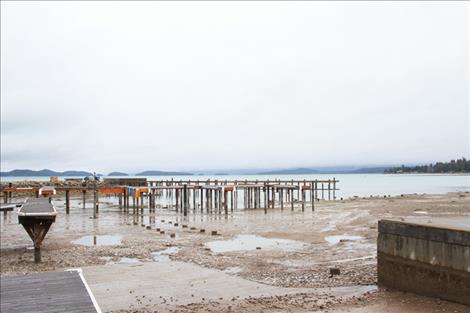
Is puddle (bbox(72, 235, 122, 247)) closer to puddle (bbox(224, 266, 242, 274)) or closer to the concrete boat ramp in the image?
the concrete boat ramp

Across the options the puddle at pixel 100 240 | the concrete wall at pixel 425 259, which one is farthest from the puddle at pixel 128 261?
the concrete wall at pixel 425 259

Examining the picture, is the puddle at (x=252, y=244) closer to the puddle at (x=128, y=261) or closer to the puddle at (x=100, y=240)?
the puddle at (x=128, y=261)

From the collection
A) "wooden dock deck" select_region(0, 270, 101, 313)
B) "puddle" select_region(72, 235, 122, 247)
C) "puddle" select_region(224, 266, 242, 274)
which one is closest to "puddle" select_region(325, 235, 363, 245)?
"puddle" select_region(224, 266, 242, 274)

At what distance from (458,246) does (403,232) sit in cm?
144

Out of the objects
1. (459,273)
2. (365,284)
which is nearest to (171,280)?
(365,284)

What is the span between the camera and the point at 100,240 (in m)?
22.0

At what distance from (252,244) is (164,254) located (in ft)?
15.4

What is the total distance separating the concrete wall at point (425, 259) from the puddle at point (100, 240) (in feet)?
42.7

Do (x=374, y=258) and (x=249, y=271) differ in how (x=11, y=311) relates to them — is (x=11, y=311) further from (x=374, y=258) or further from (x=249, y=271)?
(x=374, y=258)

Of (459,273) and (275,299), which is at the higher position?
(459,273)

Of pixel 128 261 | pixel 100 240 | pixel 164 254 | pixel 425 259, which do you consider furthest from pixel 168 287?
pixel 100 240

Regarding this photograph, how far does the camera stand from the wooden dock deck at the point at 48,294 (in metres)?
6.61

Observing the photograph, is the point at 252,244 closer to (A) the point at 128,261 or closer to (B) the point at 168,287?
(A) the point at 128,261

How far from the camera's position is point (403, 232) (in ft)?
33.7
